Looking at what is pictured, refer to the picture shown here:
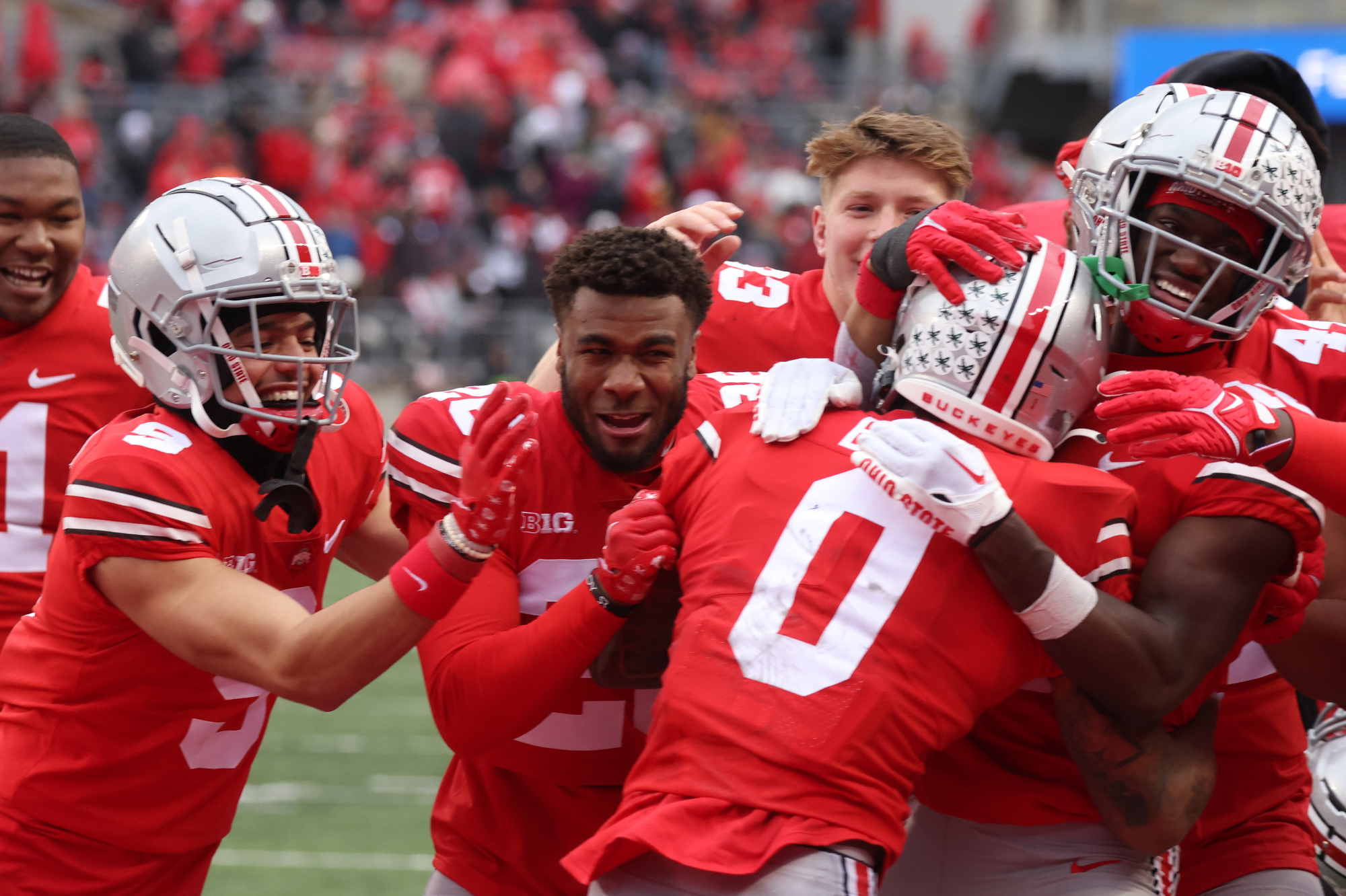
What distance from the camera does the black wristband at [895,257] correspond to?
2.88 metres

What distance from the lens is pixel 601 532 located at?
3189mm

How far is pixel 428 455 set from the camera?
3143mm

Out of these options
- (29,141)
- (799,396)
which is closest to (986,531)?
(799,396)

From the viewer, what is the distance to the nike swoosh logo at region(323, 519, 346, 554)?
11.4 feet

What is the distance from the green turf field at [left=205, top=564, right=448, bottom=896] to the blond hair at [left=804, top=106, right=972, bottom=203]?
3712 mm

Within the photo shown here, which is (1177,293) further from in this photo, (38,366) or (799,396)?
(38,366)

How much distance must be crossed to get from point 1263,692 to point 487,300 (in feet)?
43.2

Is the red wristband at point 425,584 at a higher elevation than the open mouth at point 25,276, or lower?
higher

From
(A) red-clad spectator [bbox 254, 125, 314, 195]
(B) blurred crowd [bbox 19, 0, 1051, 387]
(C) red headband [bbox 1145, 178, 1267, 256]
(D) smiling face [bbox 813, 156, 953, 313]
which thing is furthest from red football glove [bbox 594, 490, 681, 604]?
(A) red-clad spectator [bbox 254, 125, 314, 195]

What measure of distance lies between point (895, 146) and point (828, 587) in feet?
6.25

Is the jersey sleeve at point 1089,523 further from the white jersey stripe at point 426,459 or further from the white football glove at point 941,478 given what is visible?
the white jersey stripe at point 426,459

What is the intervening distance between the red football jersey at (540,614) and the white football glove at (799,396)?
1.74 ft

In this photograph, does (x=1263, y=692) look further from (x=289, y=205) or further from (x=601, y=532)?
(x=289, y=205)

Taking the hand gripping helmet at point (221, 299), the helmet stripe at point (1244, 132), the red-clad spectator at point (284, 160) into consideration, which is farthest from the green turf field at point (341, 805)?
the red-clad spectator at point (284, 160)
